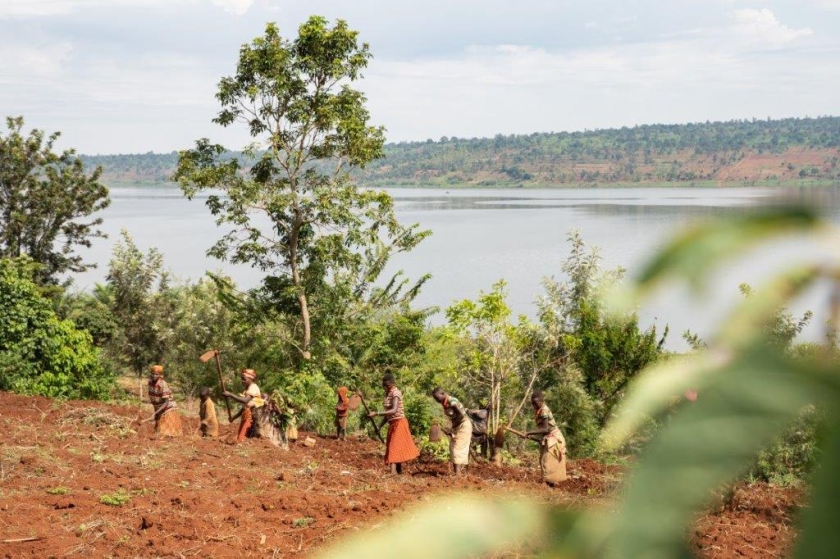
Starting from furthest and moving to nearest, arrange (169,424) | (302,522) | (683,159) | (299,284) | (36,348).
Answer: (683,159) → (299,284) → (36,348) → (169,424) → (302,522)

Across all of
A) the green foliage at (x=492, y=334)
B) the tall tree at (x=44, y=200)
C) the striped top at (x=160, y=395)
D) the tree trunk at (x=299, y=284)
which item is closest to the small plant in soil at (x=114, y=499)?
the striped top at (x=160, y=395)

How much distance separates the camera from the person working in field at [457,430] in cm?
1217

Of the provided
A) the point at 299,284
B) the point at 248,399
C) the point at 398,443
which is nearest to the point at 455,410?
the point at 398,443

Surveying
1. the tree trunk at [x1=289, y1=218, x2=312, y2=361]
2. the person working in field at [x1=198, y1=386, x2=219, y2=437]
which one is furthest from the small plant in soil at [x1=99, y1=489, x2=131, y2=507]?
the tree trunk at [x1=289, y1=218, x2=312, y2=361]

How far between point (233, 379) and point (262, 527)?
2051 centimetres

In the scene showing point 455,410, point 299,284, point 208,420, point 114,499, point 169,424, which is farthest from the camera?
point 299,284

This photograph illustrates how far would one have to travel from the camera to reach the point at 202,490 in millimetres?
9836

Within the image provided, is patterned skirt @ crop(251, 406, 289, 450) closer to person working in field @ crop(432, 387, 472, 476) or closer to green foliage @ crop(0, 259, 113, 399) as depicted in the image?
person working in field @ crop(432, 387, 472, 476)

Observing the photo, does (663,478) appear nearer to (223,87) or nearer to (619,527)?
(619,527)

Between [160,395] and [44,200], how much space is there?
21.4 m

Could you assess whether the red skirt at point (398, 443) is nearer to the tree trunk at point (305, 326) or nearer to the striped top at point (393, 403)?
the striped top at point (393, 403)

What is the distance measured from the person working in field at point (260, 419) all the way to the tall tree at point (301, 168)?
253 inches

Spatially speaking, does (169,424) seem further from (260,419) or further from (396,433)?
(396,433)

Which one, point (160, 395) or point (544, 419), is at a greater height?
point (544, 419)
